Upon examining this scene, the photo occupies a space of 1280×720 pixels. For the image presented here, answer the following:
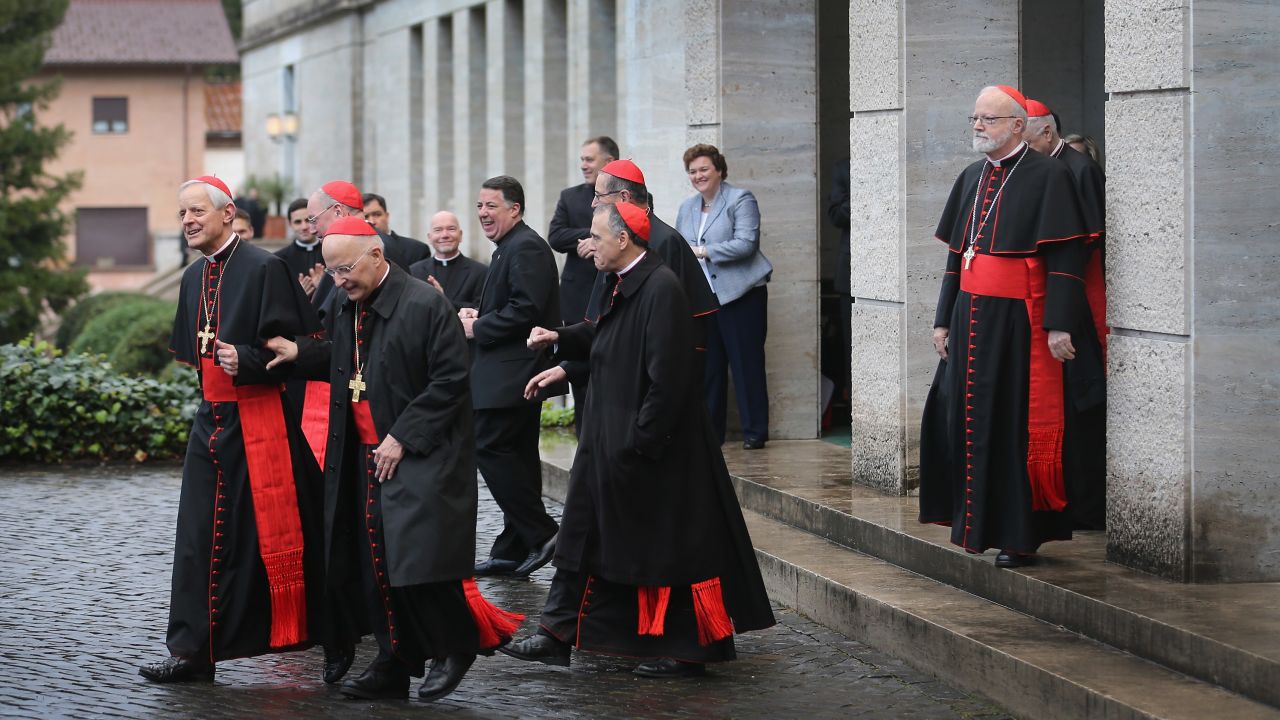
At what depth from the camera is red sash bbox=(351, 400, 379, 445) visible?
758cm

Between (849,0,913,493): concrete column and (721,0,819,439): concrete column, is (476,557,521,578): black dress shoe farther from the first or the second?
(721,0,819,439): concrete column

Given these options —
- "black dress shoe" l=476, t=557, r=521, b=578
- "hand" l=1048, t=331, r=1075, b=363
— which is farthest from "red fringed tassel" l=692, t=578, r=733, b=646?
"black dress shoe" l=476, t=557, r=521, b=578

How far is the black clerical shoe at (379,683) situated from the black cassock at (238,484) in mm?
351

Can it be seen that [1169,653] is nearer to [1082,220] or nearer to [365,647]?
[1082,220]

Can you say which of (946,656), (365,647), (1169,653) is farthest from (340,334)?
(1169,653)

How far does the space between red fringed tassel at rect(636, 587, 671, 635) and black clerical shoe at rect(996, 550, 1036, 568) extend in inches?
59.7

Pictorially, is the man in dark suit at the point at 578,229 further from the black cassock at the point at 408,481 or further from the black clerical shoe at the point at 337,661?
the black clerical shoe at the point at 337,661

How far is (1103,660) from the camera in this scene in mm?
7199

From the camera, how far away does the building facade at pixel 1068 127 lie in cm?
779

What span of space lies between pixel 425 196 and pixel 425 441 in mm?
22624

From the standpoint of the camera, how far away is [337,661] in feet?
25.8

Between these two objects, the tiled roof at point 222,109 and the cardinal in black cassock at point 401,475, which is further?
the tiled roof at point 222,109

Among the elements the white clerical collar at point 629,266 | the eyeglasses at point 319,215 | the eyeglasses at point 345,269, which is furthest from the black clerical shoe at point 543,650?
the eyeglasses at point 319,215

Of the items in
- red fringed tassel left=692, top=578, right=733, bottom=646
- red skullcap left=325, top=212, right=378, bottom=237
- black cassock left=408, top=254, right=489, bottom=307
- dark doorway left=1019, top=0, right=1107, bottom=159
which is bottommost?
red fringed tassel left=692, top=578, right=733, bottom=646
